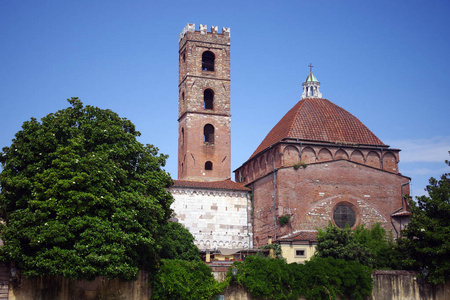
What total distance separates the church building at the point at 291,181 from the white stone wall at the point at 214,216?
70 mm

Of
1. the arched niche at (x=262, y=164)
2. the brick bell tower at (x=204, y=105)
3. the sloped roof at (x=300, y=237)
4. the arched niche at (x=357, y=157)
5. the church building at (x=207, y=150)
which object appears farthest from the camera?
the brick bell tower at (x=204, y=105)

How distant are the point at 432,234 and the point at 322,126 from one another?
13073 millimetres

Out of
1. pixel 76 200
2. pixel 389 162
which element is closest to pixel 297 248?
pixel 389 162

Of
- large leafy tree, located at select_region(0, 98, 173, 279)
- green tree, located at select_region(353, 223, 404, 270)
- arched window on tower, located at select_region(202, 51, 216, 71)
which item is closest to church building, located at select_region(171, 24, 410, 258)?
green tree, located at select_region(353, 223, 404, 270)

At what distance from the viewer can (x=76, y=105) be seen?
80.3 feet

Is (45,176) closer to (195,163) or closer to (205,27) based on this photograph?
(195,163)

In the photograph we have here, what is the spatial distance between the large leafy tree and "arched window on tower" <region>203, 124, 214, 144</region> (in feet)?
64.3

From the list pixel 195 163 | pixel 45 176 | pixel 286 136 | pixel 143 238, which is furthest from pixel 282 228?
pixel 45 176

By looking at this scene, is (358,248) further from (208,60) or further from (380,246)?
(208,60)

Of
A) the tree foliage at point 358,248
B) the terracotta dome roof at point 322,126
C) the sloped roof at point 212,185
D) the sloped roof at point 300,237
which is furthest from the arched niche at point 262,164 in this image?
the tree foliage at point 358,248

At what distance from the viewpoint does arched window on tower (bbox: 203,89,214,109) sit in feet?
148

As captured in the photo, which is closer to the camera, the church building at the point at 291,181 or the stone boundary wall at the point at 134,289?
the stone boundary wall at the point at 134,289

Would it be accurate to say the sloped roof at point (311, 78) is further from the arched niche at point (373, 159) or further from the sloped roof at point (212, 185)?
the sloped roof at point (212, 185)

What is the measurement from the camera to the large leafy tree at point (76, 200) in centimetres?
2088
